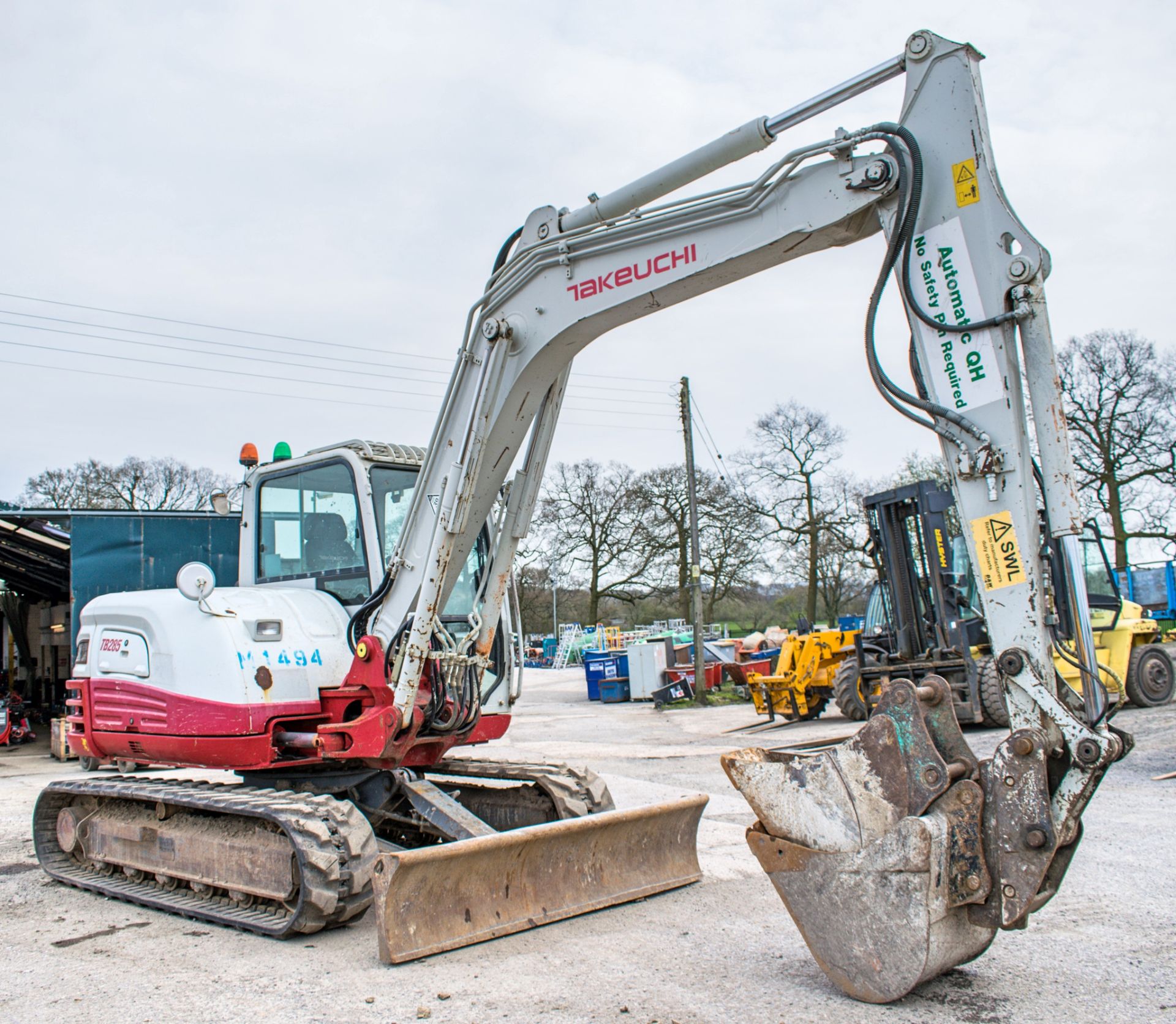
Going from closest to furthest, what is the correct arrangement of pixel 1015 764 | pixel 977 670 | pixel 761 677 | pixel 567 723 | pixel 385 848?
pixel 1015 764, pixel 385 848, pixel 977 670, pixel 761 677, pixel 567 723

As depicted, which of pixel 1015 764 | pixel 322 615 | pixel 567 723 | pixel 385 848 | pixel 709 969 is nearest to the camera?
pixel 1015 764

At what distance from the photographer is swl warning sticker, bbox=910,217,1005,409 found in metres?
3.98

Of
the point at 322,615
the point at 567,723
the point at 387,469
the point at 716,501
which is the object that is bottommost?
the point at 567,723

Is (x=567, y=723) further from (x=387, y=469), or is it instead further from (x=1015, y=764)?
(x=1015, y=764)

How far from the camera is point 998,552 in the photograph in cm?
389

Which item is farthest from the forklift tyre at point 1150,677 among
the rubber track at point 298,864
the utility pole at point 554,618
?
the utility pole at point 554,618

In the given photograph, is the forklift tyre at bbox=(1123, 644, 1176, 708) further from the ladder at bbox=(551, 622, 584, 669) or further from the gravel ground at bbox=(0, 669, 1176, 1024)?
the ladder at bbox=(551, 622, 584, 669)

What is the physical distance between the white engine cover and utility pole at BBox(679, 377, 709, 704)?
15.4 metres

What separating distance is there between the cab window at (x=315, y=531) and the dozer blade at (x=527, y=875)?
189 centimetres

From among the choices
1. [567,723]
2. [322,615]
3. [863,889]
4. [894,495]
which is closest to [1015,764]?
[863,889]

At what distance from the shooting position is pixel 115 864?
643 centimetres

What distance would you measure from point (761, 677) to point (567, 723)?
389 cm

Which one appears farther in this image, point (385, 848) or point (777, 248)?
point (385, 848)

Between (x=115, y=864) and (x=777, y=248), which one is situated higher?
(x=777, y=248)
